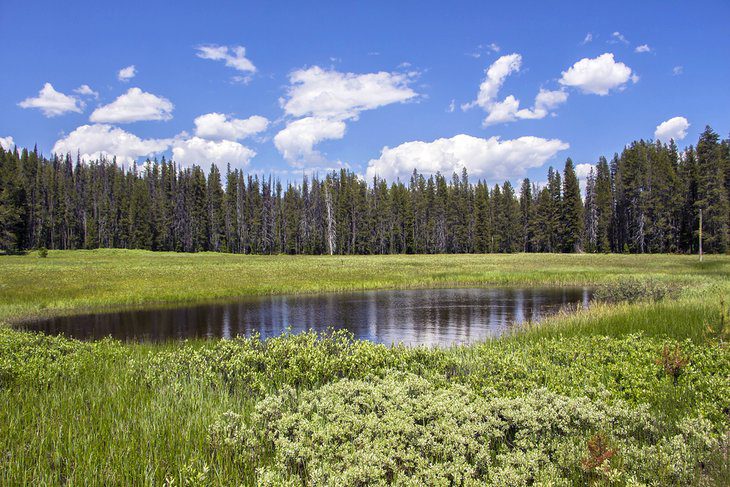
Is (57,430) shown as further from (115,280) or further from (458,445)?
(115,280)

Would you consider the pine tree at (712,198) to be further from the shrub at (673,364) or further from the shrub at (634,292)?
the shrub at (673,364)

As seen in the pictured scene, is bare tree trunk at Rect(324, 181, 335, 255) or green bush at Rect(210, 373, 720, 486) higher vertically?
bare tree trunk at Rect(324, 181, 335, 255)

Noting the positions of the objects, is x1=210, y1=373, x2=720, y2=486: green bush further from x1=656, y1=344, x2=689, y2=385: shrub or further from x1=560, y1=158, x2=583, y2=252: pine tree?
x1=560, y1=158, x2=583, y2=252: pine tree

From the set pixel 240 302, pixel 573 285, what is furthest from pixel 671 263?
pixel 240 302

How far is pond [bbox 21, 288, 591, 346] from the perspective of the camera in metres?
21.8

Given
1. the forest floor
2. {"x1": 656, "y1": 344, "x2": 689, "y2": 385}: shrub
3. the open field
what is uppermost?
{"x1": 656, "y1": 344, "x2": 689, "y2": 385}: shrub

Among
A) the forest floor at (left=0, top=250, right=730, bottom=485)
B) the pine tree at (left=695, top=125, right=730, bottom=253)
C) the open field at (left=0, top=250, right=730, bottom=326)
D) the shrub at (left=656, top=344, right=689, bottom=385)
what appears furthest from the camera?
the pine tree at (left=695, top=125, right=730, bottom=253)

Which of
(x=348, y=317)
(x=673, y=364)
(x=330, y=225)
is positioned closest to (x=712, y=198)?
(x=348, y=317)

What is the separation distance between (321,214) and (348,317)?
10144 centimetres

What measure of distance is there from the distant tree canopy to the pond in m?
72.2

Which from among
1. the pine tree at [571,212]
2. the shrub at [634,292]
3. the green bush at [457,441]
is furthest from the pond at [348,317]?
the pine tree at [571,212]

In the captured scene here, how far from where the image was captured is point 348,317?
27.3 metres

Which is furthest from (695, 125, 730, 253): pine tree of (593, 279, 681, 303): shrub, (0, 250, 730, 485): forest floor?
(0, 250, 730, 485): forest floor

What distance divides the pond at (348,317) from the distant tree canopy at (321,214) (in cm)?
Result: 7222
